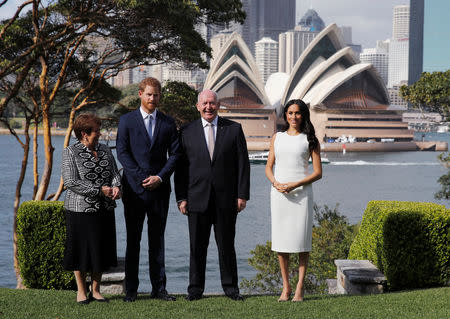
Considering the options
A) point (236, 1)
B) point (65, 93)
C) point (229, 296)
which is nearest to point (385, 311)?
point (229, 296)

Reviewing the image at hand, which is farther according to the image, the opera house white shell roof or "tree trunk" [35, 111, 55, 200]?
the opera house white shell roof

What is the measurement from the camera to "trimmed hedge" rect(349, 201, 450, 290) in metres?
4.80

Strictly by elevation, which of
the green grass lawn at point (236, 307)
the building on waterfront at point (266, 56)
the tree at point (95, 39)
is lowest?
the green grass lawn at point (236, 307)

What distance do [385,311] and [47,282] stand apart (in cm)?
302

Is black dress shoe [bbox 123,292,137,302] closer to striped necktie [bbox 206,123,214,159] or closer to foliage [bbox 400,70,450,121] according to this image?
striped necktie [bbox 206,123,214,159]

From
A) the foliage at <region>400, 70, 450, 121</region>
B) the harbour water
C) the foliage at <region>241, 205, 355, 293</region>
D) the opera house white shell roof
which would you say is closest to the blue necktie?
the foliage at <region>241, 205, 355, 293</region>

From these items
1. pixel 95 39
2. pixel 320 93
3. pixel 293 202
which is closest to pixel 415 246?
pixel 293 202

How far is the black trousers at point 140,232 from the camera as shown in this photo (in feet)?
14.0

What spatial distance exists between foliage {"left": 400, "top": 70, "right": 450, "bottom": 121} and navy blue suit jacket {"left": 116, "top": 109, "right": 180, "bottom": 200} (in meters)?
13.0

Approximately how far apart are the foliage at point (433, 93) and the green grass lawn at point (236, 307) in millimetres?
12144

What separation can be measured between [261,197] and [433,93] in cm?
2316

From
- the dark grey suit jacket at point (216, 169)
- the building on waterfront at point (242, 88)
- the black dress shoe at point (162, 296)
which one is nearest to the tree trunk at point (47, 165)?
the black dress shoe at point (162, 296)

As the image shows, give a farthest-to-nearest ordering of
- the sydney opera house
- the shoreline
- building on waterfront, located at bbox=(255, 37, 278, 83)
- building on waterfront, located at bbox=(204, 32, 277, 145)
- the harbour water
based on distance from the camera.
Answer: building on waterfront, located at bbox=(255, 37, 278, 83)
the shoreline
the sydney opera house
building on waterfront, located at bbox=(204, 32, 277, 145)
the harbour water

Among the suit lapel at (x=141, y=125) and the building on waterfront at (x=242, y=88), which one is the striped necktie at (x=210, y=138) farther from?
the building on waterfront at (x=242, y=88)
